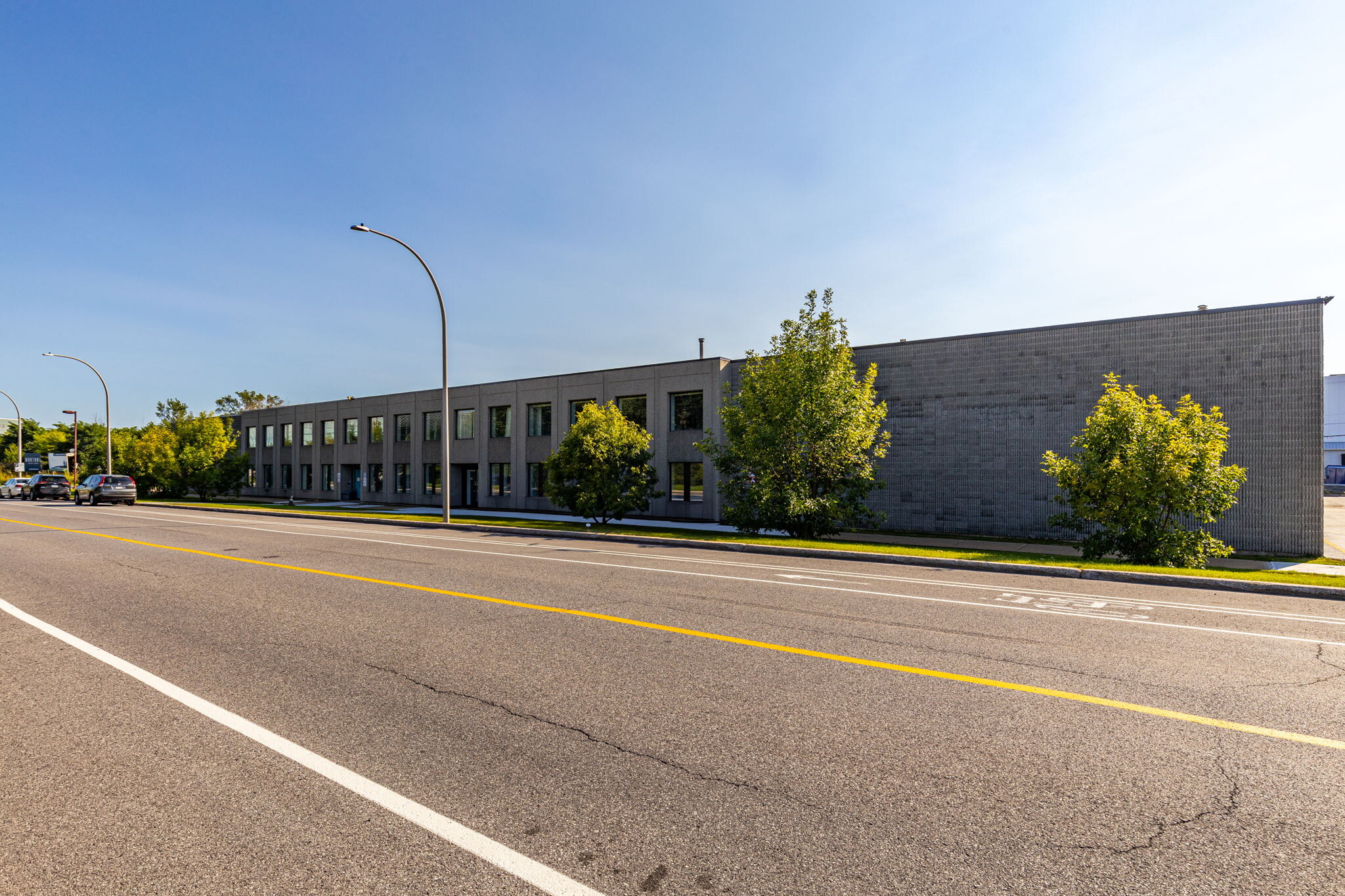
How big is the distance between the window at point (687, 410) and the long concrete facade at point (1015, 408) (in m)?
0.07

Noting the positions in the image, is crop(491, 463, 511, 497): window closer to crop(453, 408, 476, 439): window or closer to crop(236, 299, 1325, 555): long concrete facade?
crop(236, 299, 1325, 555): long concrete facade

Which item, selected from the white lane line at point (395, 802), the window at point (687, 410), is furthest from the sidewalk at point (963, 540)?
the white lane line at point (395, 802)

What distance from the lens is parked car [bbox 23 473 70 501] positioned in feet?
164

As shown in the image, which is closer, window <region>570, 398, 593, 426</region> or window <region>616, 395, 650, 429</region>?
window <region>616, 395, 650, 429</region>

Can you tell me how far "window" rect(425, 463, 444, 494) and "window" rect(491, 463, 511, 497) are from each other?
496cm

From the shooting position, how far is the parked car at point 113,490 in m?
39.3

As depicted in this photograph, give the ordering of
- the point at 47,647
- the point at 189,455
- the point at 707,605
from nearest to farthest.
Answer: the point at 47,647 < the point at 707,605 < the point at 189,455

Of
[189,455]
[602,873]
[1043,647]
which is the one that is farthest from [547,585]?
[189,455]

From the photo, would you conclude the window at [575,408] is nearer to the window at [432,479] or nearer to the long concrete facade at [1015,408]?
the long concrete facade at [1015,408]

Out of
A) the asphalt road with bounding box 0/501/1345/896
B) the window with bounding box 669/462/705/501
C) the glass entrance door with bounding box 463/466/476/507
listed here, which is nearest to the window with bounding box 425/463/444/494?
the glass entrance door with bounding box 463/466/476/507

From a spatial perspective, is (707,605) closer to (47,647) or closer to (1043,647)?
(1043,647)

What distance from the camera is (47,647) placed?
23.2ft

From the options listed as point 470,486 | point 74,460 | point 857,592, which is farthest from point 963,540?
point 74,460

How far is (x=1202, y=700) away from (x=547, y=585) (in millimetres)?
8326
